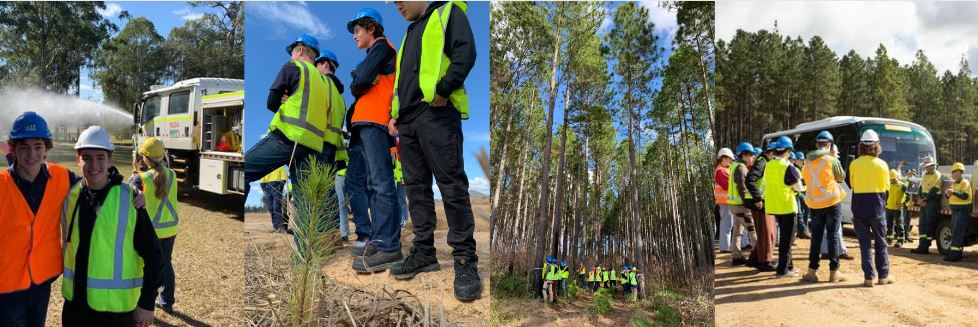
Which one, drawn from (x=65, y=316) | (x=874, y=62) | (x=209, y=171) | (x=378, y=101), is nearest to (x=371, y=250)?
(x=378, y=101)

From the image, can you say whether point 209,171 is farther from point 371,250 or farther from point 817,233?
point 817,233

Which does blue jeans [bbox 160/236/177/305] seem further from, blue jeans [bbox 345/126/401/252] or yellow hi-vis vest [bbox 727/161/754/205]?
yellow hi-vis vest [bbox 727/161/754/205]

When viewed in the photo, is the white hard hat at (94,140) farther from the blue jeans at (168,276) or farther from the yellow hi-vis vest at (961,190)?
the yellow hi-vis vest at (961,190)

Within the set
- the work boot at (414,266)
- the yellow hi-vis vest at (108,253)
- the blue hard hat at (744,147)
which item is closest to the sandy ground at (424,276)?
the work boot at (414,266)

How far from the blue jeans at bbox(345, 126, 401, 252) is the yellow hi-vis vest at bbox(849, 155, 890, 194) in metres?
3.61

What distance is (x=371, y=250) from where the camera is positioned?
2498 millimetres

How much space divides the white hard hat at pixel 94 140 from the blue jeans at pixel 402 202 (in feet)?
4.51

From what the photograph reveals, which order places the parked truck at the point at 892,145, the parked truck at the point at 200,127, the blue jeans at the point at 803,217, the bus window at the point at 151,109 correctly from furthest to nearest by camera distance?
the blue jeans at the point at 803,217 < the parked truck at the point at 892,145 < the bus window at the point at 151,109 < the parked truck at the point at 200,127

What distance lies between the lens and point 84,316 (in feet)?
8.24

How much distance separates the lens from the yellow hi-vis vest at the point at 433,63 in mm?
2390

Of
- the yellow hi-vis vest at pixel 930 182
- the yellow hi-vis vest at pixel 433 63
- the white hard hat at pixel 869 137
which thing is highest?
the yellow hi-vis vest at pixel 433 63

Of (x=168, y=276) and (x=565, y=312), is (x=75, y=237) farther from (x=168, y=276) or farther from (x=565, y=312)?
(x=565, y=312)

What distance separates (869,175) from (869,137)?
0.30 m

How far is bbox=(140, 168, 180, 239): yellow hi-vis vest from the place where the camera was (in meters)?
2.79
